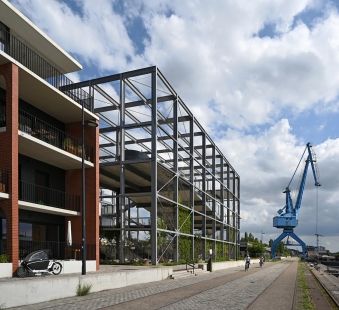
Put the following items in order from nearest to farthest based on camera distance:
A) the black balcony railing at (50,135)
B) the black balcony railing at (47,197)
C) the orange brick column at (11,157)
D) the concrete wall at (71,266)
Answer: the orange brick column at (11,157), the concrete wall at (71,266), the black balcony railing at (50,135), the black balcony railing at (47,197)

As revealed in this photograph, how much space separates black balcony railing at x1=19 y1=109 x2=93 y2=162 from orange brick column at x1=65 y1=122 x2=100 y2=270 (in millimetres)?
520

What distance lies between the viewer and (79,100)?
81.9 feet

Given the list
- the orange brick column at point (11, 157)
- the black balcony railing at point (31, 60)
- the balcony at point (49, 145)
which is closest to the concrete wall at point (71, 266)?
the orange brick column at point (11, 157)

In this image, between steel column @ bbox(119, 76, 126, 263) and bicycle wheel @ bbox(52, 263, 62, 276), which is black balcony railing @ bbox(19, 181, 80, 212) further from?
steel column @ bbox(119, 76, 126, 263)

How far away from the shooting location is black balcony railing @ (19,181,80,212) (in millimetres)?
22234

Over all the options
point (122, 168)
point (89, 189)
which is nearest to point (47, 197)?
point (89, 189)

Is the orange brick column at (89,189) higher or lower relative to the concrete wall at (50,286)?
higher

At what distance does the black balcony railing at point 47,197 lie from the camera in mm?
22234

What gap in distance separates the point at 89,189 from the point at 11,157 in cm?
820

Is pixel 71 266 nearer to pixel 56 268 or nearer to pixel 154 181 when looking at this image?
pixel 56 268

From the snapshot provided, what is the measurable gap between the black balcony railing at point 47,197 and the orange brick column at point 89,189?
53 centimetres

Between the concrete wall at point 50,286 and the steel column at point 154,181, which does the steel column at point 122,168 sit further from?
the concrete wall at point 50,286

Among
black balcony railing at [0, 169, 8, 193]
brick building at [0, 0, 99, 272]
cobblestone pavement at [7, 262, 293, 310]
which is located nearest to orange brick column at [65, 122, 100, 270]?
brick building at [0, 0, 99, 272]

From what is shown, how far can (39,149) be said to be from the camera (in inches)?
837
